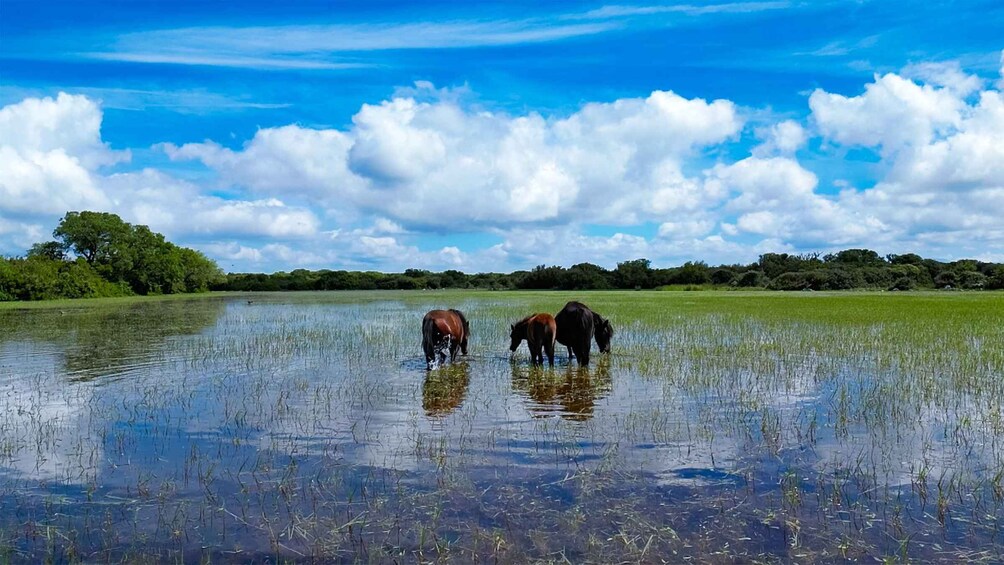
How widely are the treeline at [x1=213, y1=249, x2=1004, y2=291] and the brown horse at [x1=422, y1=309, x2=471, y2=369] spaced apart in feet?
232

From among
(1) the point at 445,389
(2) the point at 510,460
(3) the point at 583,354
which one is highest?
(3) the point at 583,354

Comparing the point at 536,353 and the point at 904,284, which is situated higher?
the point at 904,284

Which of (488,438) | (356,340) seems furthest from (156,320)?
(488,438)

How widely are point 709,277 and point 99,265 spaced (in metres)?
75.8

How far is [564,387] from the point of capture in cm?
1105

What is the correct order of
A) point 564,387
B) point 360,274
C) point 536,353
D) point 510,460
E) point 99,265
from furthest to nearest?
point 360,274
point 99,265
point 536,353
point 564,387
point 510,460

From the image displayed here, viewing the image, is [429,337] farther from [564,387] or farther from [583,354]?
[564,387]

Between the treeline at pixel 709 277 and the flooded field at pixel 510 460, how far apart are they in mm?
68680

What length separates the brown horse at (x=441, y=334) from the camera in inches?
519

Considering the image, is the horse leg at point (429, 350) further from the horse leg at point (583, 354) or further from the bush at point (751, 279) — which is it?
the bush at point (751, 279)

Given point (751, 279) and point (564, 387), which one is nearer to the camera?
point (564, 387)

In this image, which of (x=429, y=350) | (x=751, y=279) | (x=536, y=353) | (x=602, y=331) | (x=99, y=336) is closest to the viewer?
(x=429, y=350)

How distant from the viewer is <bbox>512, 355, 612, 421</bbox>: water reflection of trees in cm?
922

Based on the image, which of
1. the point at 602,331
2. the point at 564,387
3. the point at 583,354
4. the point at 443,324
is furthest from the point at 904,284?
the point at 564,387
